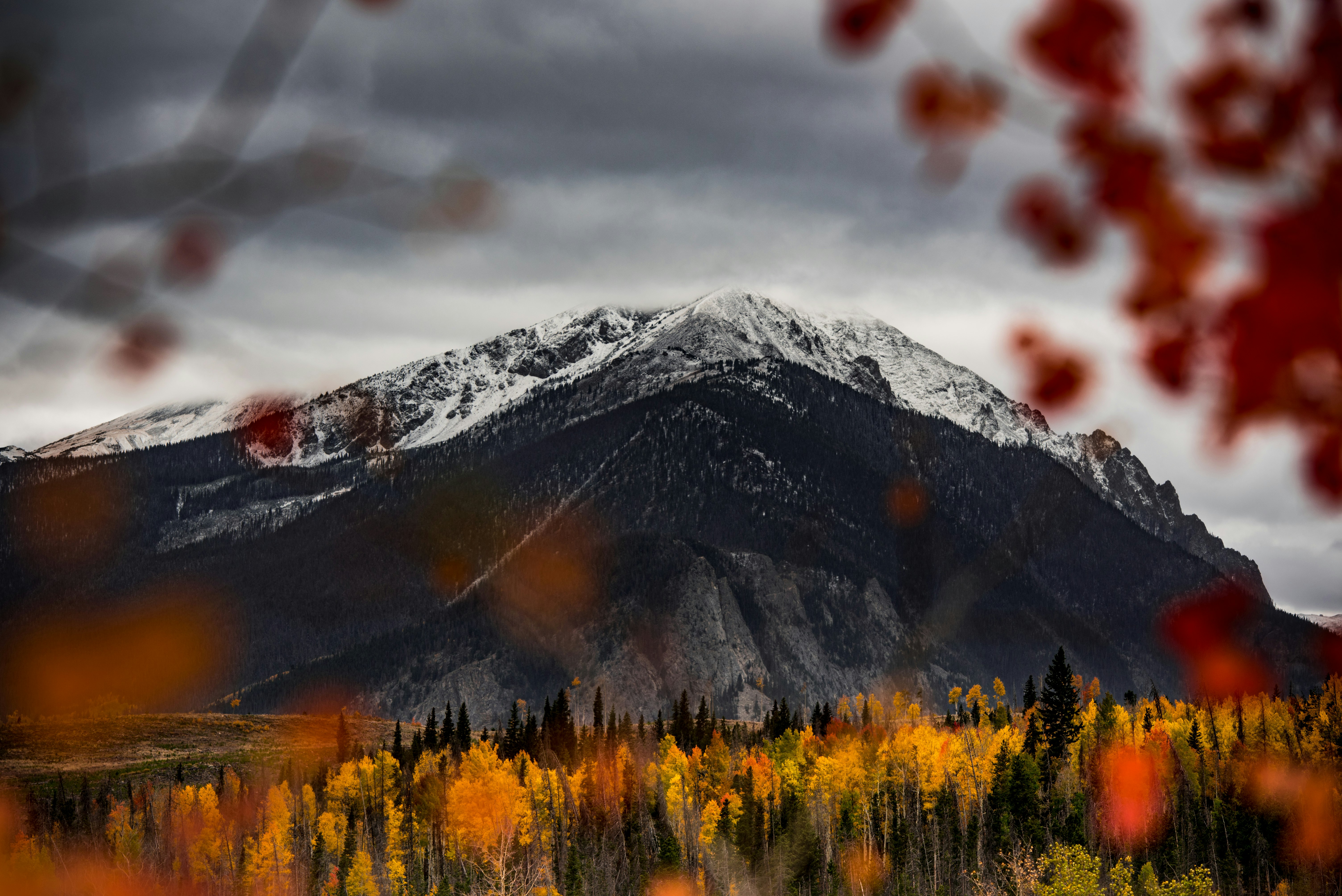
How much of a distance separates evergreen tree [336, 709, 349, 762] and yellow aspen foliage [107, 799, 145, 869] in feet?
124

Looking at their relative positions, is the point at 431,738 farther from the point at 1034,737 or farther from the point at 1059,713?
the point at 1059,713

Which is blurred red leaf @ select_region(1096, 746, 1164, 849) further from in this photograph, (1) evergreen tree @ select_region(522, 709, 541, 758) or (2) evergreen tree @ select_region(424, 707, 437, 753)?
(2) evergreen tree @ select_region(424, 707, 437, 753)

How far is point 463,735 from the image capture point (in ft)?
495

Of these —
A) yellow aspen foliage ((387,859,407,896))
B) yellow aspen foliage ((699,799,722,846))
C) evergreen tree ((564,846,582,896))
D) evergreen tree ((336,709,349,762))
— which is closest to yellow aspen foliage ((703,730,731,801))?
yellow aspen foliage ((699,799,722,846))

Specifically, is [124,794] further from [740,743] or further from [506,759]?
[740,743]

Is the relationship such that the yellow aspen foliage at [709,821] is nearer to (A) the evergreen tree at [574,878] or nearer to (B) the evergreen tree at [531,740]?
(A) the evergreen tree at [574,878]

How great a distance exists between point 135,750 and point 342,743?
33598mm

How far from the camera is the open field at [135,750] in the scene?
514 ft

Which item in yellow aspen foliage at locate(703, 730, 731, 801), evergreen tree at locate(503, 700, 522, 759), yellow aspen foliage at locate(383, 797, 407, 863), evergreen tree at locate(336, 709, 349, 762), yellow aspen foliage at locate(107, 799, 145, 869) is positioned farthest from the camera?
evergreen tree at locate(336, 709, 349, 762)

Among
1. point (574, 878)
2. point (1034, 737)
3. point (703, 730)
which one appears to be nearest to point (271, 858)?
point (574, 878)

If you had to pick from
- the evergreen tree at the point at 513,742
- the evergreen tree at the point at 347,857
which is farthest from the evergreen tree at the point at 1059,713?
the evergreen tree at the point at 347,857

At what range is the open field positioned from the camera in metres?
157

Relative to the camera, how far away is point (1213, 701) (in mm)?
170125

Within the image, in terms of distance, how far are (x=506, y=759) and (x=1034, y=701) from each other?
64291 millimetres
